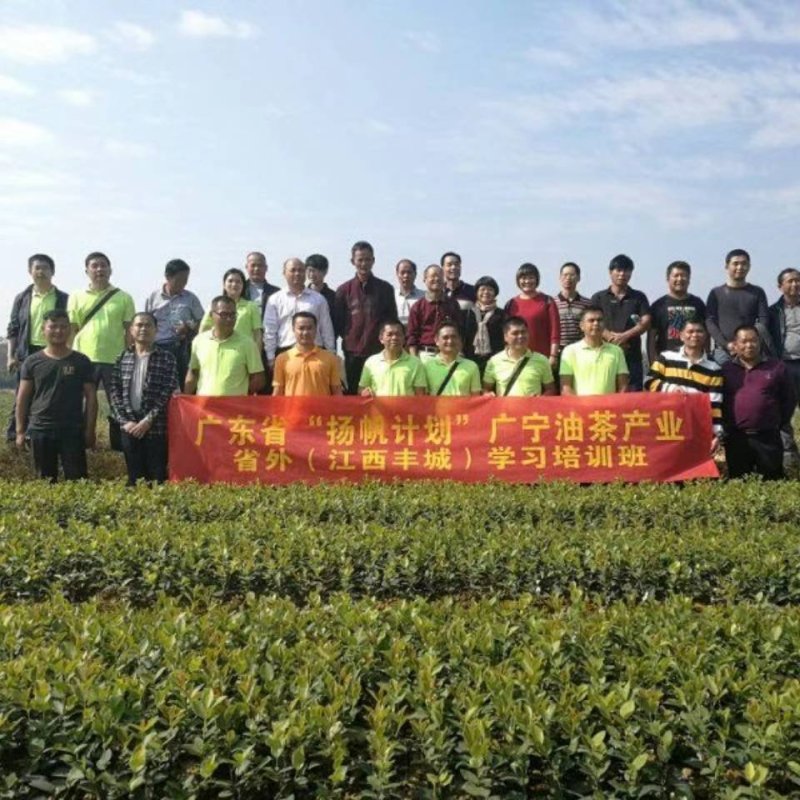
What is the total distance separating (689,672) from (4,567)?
476 cm

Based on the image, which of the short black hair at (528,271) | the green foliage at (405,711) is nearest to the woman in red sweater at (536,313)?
the short black hair at (528,271)

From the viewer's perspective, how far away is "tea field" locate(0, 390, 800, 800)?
3.33 meters

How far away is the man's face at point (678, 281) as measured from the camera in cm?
1013

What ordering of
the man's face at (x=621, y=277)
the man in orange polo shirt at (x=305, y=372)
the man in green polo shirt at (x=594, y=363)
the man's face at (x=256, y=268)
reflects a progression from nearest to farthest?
the man in green polo shirt at (x=594, y=363)
the man in orange polo shirt at (x=305, y=372)
the man's face at (x=621, y=277)
the man's face at (x=256, y=268)

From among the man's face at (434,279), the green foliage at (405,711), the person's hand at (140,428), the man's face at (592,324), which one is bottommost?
the green foliage at (405,711)

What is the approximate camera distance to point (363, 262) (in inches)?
414

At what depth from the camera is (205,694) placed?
11.7 ft

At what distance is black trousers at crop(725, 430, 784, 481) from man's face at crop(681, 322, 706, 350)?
1021mm

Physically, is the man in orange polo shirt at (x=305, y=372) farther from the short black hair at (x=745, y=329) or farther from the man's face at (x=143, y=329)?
the short black hair at (x=745, y=329)

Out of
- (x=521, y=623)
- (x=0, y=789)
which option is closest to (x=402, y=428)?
(x=521, y=623)

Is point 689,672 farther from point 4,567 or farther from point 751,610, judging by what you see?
point 4,567

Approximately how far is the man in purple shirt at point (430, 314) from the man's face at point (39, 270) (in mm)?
4379

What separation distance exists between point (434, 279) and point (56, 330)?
412 cm

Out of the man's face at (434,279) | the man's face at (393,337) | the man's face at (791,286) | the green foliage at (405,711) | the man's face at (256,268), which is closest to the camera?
the green foliage at (405,711)
